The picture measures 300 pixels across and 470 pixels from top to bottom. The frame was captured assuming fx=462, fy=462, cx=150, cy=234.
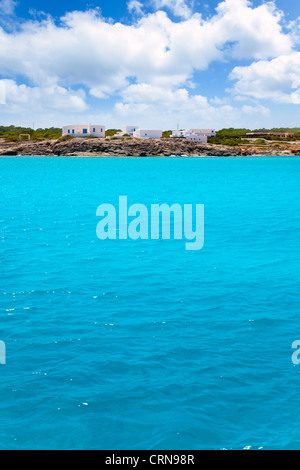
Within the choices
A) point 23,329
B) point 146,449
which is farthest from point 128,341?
point 146,449

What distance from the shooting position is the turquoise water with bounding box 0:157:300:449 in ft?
38.2

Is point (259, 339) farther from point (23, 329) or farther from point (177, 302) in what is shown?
point (23, 329)

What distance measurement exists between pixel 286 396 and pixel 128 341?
5.80 meters

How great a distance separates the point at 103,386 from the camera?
44.0 feet

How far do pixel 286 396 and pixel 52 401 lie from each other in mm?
6507

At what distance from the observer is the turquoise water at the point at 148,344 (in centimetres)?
1166

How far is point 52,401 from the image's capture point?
1270cm

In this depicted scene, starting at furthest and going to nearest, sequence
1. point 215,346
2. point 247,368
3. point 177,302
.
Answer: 1. point 177,302
2. point 215,346
3. point 247,368

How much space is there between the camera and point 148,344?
52.9 feet

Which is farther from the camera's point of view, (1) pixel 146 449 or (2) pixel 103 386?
(2) pixel 103 386

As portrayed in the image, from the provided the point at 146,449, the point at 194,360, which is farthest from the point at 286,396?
the point at 146,449
